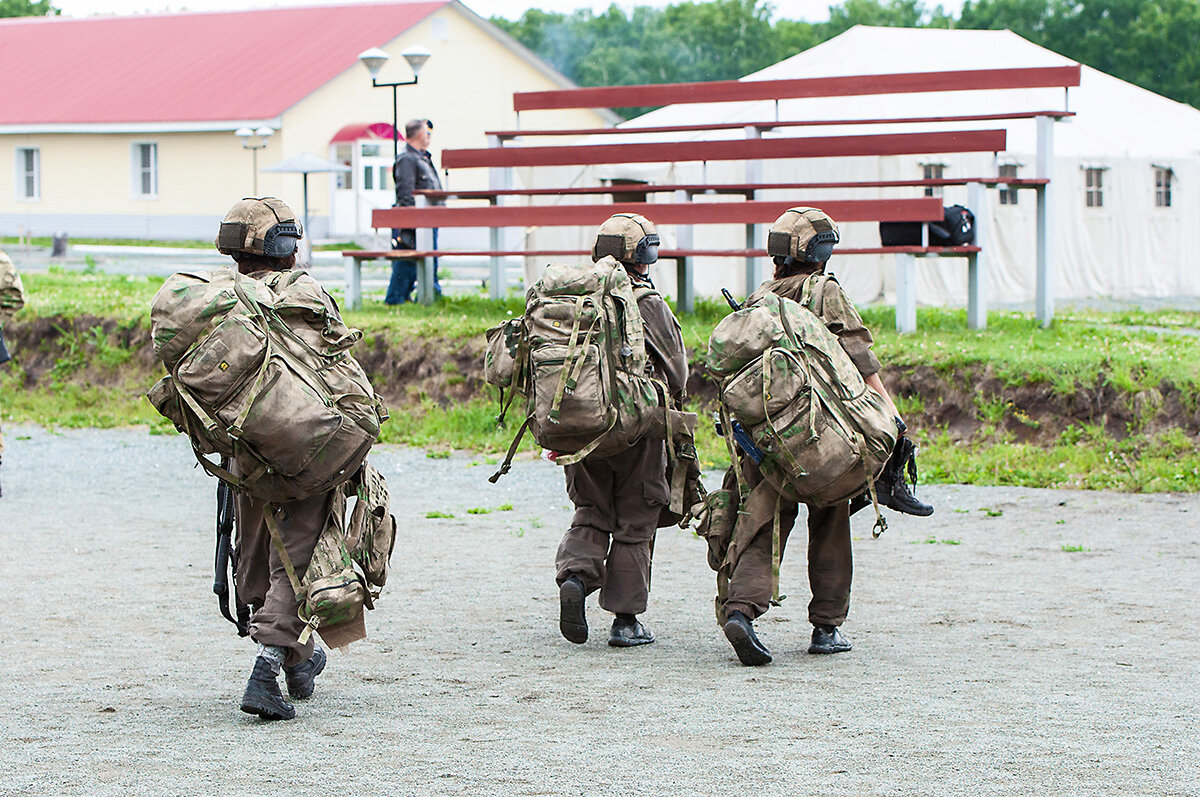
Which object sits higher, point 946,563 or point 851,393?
point 851,393

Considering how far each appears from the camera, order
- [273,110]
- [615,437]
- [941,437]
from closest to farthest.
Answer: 1. [615,437]
2. [941,437]
3. [273,110]

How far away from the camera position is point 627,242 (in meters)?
6.45

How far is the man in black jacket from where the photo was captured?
16297 millimetres

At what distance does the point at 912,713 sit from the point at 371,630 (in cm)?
240

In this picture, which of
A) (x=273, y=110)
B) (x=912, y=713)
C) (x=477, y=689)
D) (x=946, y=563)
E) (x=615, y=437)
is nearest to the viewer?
(x=912, y=713)

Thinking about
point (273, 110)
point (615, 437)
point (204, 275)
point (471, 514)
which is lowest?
point (471, 514)

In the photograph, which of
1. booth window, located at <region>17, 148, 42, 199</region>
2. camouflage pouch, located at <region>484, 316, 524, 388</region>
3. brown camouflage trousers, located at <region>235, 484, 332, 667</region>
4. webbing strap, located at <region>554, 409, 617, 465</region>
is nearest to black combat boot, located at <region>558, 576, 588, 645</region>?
webbing strap, located at <region>554, 409, 617, 465</region>

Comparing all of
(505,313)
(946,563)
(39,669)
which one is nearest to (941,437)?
(946,563)

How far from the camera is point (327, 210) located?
38.1 meters

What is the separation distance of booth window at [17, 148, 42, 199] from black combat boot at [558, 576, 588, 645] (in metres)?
37.3

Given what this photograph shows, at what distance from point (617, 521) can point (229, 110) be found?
106 ft

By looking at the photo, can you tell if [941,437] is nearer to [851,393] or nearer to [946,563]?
[946,563]

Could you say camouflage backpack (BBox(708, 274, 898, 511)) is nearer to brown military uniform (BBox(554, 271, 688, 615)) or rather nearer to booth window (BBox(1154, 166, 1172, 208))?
brown military uniform (BBox(554, 271, 688, 615))

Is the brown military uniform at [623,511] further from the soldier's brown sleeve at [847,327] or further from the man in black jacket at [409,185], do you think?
the man in black jacket at [409,185]
